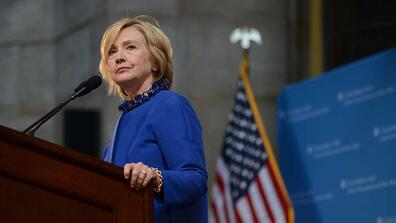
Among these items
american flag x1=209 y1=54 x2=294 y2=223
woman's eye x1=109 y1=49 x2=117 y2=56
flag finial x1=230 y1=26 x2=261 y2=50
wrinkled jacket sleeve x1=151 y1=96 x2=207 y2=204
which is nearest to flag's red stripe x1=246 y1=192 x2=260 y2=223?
american flag x1=209 y1=54 x2=294 y2=223

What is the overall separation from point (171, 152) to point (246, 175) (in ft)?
16.0

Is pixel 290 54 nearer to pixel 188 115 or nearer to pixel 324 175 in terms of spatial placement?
pixel 324 175

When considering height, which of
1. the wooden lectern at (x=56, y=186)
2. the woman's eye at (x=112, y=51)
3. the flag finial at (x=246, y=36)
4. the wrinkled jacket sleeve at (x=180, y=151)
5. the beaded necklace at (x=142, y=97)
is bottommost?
the wooden lectern at (x=56, y=186)

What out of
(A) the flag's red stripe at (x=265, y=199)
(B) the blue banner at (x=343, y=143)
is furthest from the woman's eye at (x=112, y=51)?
(A) the flag's red stripe at (x=265, y=199)

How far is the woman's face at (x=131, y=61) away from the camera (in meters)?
4.00

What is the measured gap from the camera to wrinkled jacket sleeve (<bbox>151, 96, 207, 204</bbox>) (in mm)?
3732

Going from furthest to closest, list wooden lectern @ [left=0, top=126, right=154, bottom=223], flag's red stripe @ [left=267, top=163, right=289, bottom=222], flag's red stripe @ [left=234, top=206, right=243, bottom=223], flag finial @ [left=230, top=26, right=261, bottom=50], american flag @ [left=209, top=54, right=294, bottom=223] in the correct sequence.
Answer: flag finial @ [left=230, top=26, right=261, bottom=50] < flag's red stripe @ [left=234, top=206, right=243, bottom=223] < american flag @ [left=209, top=54, right=294, bottom=223] < flag's red stripe @ [left=267, top=163, right=289, bottom=222] < wooden lectern @ [left=0, top=126, right=154, bottom=223]

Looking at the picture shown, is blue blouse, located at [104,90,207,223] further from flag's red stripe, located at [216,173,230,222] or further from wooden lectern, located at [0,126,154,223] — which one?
flag's red stripe, located at [216,173,230,222]

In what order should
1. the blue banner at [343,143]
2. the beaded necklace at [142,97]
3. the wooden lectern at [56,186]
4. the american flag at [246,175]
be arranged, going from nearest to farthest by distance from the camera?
the wooden lectern at [56,186]
the beaded necklace at [142,97]
the blue banner at [343,143]
the american flag at [246,175]

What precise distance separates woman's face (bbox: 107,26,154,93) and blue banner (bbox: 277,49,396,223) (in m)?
3.91

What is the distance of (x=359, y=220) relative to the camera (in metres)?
7.88

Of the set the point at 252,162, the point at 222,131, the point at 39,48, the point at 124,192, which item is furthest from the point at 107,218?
the point at 39,48

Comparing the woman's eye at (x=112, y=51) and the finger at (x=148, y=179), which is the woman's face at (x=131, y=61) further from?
the finger at (x=148, y=179)

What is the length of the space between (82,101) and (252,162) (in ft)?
5.87
